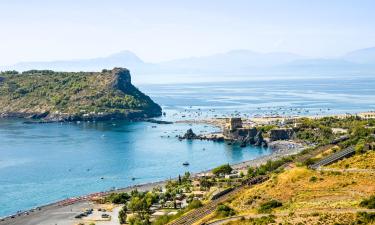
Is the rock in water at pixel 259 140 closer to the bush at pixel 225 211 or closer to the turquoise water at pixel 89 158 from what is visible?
the turquoise water at pixel 89 158

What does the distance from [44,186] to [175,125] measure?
85461mm

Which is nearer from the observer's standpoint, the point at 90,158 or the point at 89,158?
the point at 89,158

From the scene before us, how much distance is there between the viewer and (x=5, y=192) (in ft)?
311

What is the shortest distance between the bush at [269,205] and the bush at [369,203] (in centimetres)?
743

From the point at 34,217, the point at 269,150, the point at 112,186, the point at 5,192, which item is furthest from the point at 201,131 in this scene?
the point at 34,217

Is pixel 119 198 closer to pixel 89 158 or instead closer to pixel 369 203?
pixel 369 203

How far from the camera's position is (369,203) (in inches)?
1703

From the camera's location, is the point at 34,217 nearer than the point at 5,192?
Yes

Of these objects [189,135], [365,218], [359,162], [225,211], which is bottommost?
[189,135]

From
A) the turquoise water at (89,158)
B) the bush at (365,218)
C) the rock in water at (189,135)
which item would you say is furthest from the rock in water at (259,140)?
the bush at (365,218)

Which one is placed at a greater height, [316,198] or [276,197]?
[316,198]

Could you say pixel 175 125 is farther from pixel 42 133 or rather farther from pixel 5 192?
pixel 5 192

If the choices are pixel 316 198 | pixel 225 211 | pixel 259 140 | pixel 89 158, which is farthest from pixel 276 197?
pixel 259 140

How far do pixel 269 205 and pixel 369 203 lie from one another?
28.6ft
